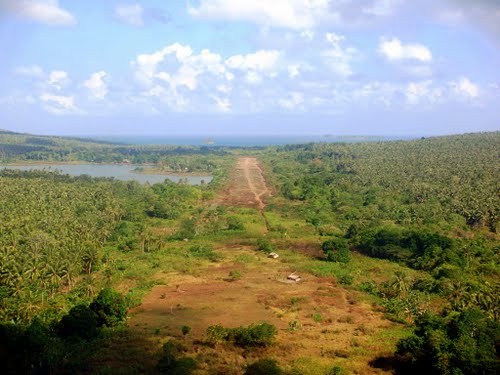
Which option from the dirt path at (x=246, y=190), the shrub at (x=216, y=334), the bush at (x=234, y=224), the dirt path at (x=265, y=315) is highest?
the dirt path at (x=246, y=190)

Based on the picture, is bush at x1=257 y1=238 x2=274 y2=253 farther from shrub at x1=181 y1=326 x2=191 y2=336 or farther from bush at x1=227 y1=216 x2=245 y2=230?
shrub at x1=181 y1=326 x2=191 y2=336

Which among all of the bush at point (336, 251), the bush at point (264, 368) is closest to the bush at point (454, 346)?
the bush at point (264, 368)

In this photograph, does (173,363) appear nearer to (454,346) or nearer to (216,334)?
(216,334)

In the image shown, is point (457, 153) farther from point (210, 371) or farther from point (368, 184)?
point (210, 371)

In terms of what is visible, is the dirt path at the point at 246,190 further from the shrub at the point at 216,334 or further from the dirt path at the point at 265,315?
the shrub at the point at 216,334

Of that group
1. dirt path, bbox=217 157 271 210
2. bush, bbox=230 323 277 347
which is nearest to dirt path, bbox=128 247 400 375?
bush, bbox=230 323 277 347

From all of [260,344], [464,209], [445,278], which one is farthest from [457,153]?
[260,344]

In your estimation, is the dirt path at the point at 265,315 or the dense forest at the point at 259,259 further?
the dirt path at the point at 265,315
